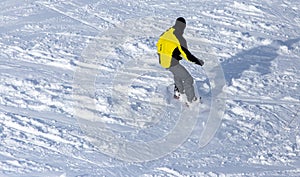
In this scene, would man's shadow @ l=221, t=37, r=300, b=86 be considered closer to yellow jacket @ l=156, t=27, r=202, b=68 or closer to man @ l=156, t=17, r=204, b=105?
man @ l=156, t=17, r=204, b=105

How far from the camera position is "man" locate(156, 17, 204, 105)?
10.0m

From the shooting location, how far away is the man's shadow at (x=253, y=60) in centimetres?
1217

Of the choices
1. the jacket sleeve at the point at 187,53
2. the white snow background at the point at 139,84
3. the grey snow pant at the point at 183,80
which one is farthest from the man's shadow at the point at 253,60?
the jacket sleeve at the point at 187,53

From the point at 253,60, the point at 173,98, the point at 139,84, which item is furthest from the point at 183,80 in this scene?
the point at 253,60

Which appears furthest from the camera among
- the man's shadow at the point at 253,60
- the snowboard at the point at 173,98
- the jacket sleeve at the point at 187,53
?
the man's shadow at the point at 253,60

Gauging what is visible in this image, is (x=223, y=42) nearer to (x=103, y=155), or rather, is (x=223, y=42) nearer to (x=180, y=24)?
(x=180, y=24)

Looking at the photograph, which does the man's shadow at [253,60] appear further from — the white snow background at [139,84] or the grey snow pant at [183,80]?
the grey snow pant at [183,80]

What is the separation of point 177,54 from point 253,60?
320cm

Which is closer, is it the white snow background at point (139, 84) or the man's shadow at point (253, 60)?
the white snow background at point (139, 84)

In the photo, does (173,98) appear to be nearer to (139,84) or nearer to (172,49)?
(139,84)

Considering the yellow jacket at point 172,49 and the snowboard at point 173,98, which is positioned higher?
the yellow jacket at point 172,49

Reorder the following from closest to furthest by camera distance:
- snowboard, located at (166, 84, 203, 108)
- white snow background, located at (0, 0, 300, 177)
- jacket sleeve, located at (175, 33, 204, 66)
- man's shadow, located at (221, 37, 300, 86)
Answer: white snow background, located at (0, 0, 300, 177)
jacket sleeve, located at (175, 33, 204, 66)
snowboard, located at (166, 84, 203, 108)
man's shadow, located at (221, 37, 300, 86)

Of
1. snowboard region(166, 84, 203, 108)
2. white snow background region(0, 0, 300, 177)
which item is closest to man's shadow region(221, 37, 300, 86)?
white snow background region(0, 0, 300, 177)

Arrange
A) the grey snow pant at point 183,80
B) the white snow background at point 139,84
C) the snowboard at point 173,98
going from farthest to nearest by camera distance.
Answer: the snowboard at point 173,98, the grey snow pant at point 183,80, the white snow background at point 139,84
